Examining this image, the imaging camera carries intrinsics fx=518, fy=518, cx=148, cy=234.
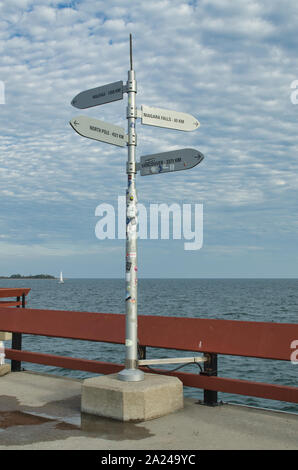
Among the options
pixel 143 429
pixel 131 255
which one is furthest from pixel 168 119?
pixel 143 429

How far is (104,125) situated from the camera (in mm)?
5938

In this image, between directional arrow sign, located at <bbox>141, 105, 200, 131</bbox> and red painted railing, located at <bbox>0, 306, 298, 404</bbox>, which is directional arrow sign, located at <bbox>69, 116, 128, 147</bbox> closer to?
directional arrow sign, located at <bbox>141, 105, 200, 131</bbox>

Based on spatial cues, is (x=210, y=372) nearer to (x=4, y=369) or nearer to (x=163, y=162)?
(x=163, y=162)

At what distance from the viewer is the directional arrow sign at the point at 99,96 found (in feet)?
19.9

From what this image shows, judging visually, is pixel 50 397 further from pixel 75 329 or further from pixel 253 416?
pixel 253 416

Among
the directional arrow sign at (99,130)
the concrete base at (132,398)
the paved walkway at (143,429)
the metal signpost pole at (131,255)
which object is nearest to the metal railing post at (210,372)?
the paved walkway at (143,429)

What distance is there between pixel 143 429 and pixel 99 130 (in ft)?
10.6

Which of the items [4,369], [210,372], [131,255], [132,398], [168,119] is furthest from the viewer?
[4,369]

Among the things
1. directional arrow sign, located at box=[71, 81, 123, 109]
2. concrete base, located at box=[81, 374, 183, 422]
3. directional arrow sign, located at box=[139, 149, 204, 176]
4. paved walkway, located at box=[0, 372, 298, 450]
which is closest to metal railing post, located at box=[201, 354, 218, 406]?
paved walkway, located at box=[0, 372, 298, 450]

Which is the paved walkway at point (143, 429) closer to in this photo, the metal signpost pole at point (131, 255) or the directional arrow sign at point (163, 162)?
the metal signpost pole at point (131, 255)

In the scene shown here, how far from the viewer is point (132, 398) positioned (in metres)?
5.34

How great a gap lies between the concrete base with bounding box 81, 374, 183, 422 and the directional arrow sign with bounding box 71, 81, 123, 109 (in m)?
3.24

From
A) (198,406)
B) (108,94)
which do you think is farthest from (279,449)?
(108,94)

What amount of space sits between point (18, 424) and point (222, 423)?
2.10 meters
